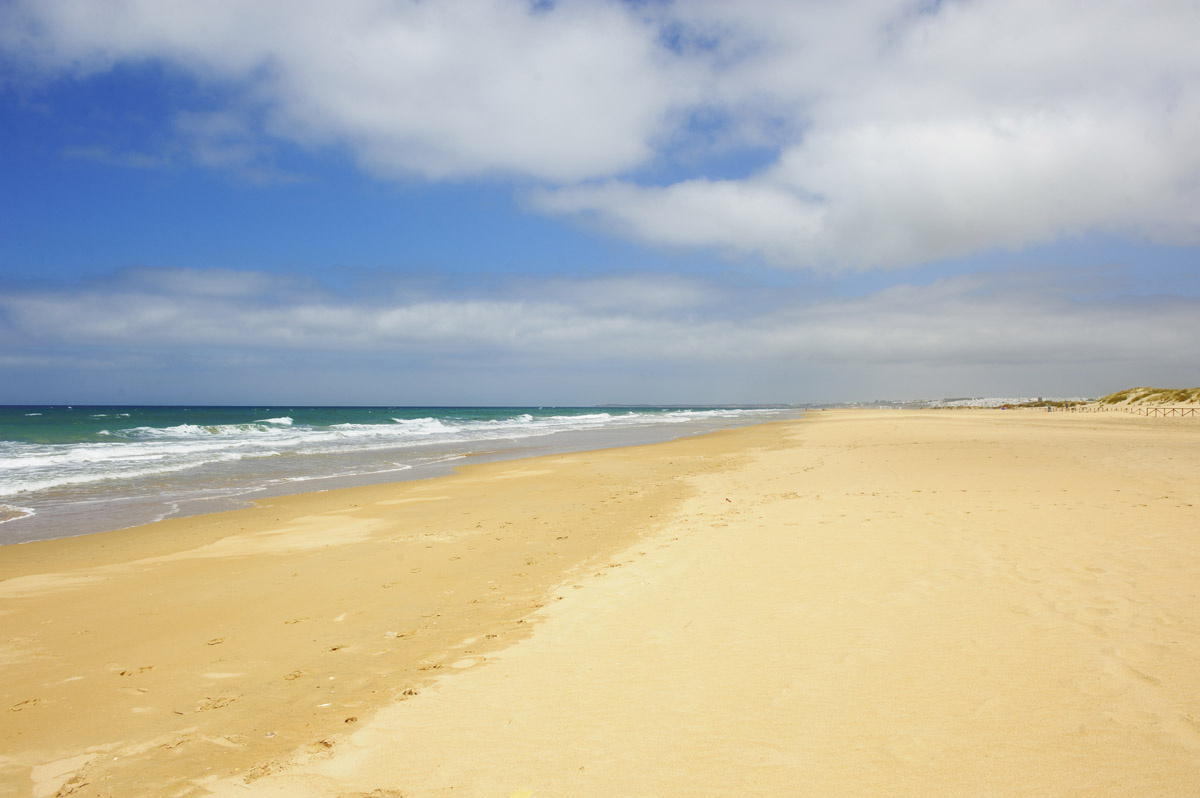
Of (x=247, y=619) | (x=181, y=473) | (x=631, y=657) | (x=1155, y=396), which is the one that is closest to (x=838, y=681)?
(x=631, y=657)

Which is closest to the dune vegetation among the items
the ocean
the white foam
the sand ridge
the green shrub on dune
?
the green shrub on dune

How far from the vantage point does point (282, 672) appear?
514 centimetres

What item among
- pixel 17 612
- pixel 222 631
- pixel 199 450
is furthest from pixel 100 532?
pixel 199 450

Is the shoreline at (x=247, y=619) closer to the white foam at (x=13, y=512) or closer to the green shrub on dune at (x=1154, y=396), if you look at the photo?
the white foam at (x=13, y=512)

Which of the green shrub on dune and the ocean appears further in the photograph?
the green shrub on dune

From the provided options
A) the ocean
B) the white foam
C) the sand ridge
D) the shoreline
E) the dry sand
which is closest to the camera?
the sand ridge

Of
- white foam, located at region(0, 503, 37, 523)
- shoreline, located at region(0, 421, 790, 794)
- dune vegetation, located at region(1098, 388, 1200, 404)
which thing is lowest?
shoreline, located at region(0, 421, 790, 794)

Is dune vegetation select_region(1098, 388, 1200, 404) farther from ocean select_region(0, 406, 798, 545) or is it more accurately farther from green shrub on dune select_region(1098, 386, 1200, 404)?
ocean select_region(0, 406, 798, 545)

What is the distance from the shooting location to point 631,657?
484 centimetres

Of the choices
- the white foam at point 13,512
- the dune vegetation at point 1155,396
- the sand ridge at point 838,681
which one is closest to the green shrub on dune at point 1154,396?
the dune vegetation at point 1155,396

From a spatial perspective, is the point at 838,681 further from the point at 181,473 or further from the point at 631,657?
the point at 181,473

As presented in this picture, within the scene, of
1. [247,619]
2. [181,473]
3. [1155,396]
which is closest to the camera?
[247,619]

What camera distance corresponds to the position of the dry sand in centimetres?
337

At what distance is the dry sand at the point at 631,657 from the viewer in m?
3.37
